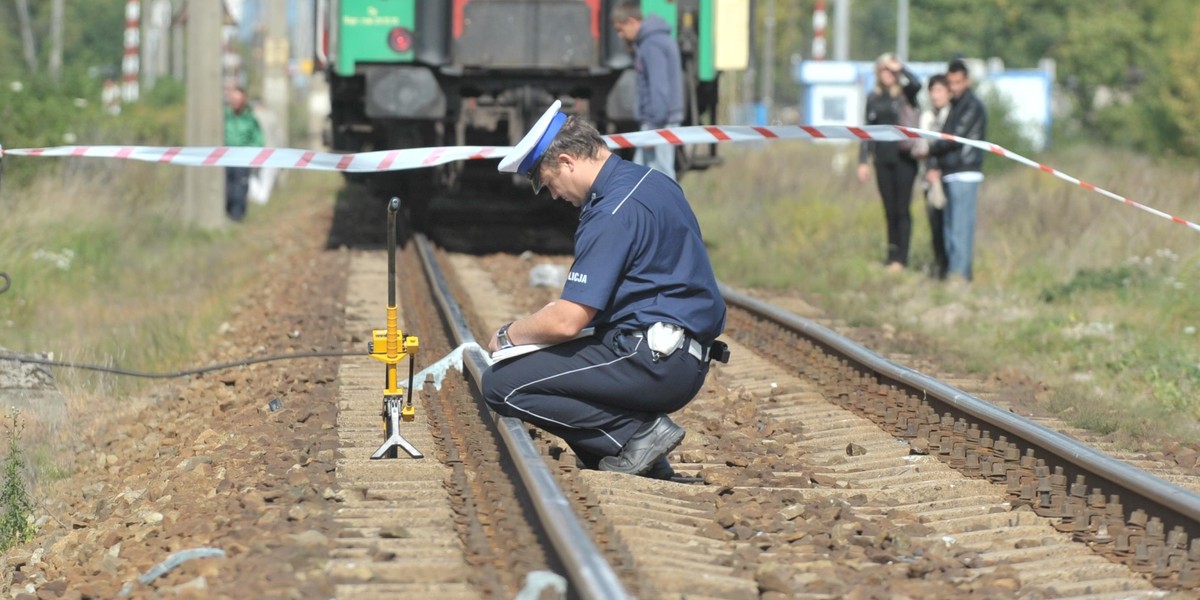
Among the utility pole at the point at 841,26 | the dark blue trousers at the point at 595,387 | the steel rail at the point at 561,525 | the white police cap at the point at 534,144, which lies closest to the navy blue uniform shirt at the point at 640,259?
the dark blue trousers at the point at 595,387

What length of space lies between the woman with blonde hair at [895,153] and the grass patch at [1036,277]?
32 centimetres

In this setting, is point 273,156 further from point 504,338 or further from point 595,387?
point 595,387

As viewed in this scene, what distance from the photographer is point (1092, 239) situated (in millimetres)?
13352

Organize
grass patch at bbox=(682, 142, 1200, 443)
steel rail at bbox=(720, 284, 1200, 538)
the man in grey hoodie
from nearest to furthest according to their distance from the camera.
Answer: steel rail at bbox=(720, 284, 1200, 538) → grass patch at bbox=(682, 142, 1200, 443) → the man in grey hoodie

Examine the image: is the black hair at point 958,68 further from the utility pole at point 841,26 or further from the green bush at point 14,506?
the utility pole at point 841,26

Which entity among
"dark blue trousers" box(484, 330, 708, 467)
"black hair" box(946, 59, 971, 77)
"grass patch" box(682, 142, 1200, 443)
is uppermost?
"black hair" box(946, 59, 971, 77)

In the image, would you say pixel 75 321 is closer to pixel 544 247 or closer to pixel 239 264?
pixel 239 264

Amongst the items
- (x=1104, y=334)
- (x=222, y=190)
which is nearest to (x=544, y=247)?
(x=222, y=190)

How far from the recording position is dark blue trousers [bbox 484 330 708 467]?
18.4 feet

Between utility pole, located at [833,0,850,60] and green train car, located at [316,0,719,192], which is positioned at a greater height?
utility pole, located at [833,0,850,60]

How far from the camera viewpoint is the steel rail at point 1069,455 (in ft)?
16.2

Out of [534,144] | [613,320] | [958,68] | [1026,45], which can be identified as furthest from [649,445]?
[1026,45]

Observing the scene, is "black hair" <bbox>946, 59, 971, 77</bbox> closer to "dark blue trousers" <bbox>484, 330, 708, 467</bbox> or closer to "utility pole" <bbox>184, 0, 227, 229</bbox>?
"dark blue trousers" <bbox>484, 330, 708, 467</bbox>

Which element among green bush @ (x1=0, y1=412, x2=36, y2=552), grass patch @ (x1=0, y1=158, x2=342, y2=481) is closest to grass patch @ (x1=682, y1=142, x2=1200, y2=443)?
grass patch @ (x1=0, y1=158, x2=342, y2=481)
